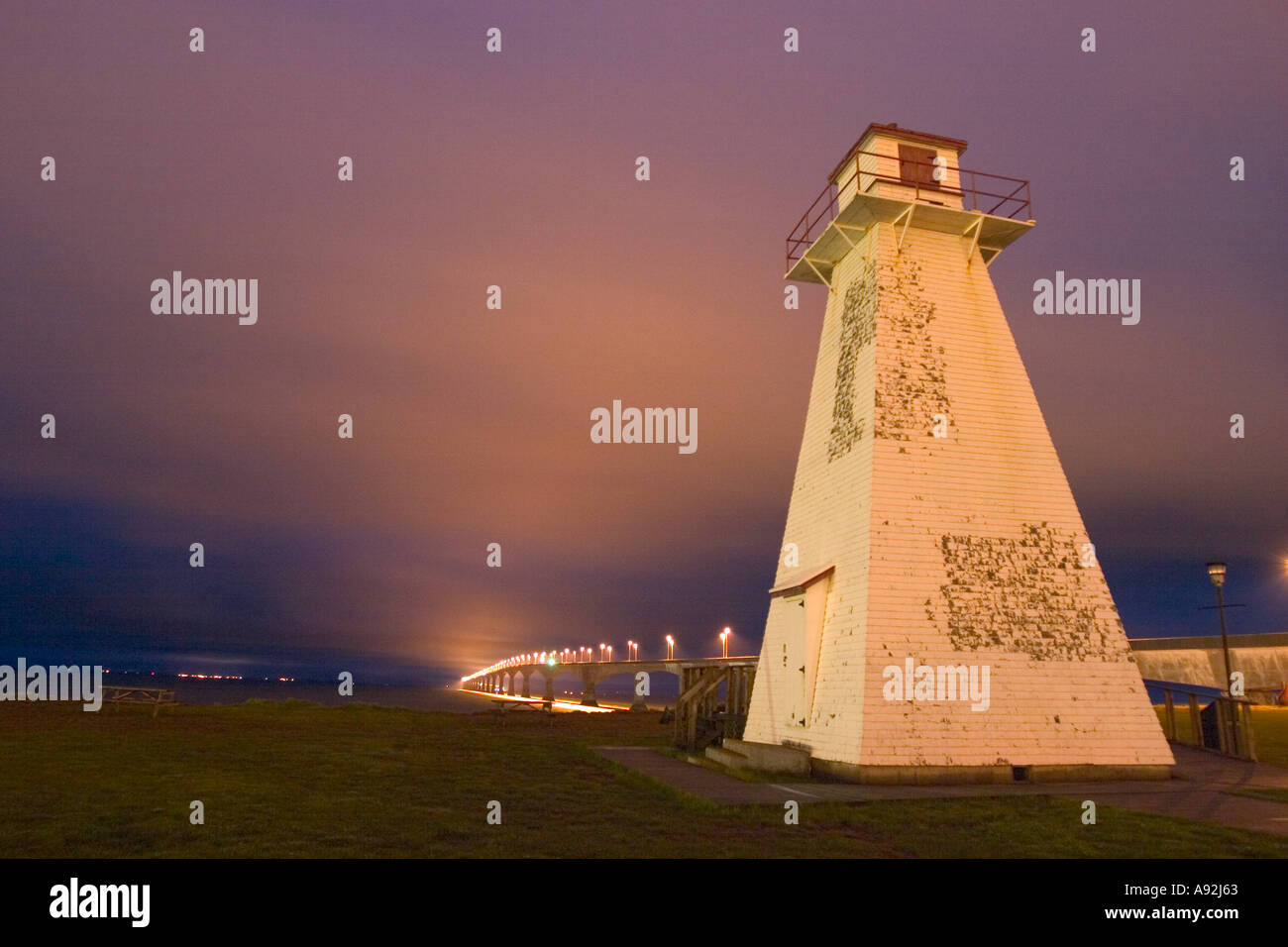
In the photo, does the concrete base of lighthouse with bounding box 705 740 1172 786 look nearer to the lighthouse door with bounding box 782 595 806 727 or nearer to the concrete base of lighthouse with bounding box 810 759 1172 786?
the concrete base of lighthouse with bounding box 810 759 1172 786

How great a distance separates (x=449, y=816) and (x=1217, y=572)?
19.6 metres

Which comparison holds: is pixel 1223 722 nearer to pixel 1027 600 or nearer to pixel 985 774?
pixel 1027 600

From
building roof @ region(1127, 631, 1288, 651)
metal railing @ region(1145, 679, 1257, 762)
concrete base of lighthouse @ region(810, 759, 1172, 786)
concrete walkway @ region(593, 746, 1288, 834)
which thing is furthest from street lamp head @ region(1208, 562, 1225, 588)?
building roof @ region(1127, 631, 1288, 651)

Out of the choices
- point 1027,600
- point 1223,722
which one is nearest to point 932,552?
point 1027,600

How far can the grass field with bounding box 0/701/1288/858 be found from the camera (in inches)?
328

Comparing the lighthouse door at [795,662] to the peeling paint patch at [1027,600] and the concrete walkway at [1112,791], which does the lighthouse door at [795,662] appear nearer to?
the concrete walkway at [1112,791]

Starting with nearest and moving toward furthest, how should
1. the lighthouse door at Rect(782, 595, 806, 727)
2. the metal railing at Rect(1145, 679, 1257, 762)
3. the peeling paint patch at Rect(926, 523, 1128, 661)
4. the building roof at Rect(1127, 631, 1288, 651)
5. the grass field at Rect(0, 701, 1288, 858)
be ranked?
the grass field at Rect(0, 701, 1288, 858) → the peeling paint patch at Rect(926, 523, 1128, 661) → the lighthouse door at Rect(782, 595, 806, 727) → the metal railing at Rect(1145, 679, 1257, 762) → the building roof at Rect(1127, 631, 1288, 651)

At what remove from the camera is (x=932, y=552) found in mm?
15734

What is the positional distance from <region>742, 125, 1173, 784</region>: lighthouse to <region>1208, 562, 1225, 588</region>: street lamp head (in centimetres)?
582

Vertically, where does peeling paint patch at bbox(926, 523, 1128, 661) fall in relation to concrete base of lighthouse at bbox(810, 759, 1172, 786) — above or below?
above

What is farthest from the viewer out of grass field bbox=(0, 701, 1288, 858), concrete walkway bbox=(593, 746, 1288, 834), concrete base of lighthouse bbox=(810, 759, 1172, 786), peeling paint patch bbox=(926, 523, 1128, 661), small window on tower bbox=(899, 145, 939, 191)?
small window on tower bbox=(899, 145, 939, 191)

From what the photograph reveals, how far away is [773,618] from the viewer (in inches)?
770

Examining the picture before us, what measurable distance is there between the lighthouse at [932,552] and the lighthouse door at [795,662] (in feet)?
0.22
